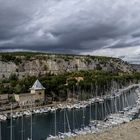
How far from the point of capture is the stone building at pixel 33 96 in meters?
86.1

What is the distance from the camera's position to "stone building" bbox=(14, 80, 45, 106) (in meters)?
86.1

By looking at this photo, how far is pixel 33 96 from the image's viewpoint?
90.9m

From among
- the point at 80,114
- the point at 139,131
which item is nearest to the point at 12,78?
the point at 80,114

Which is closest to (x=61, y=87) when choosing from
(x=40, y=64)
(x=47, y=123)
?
(x=47, y=123)

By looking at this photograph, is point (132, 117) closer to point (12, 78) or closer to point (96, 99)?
point (96, 99)

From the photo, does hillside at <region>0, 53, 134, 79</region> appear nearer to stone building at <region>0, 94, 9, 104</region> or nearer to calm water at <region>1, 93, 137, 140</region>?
stone building at <region>0, 94, 9, 104</region>

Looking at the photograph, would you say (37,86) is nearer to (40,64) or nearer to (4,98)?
(4,98)

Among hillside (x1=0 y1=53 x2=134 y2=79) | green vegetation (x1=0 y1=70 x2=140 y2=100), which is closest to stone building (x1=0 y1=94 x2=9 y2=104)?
green vegetation (x1=0 y1=70 x2=140 y2=100)

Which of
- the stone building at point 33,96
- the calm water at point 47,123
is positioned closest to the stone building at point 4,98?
the stone building at point 33,96

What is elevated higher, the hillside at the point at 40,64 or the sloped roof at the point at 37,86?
the hillside at the point at 40,64

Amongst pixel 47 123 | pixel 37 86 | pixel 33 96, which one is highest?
pixel 37 86

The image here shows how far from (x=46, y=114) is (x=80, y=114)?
7115mm

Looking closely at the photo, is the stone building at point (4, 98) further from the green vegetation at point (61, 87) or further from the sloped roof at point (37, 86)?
the sloped roof at point (37, 86)

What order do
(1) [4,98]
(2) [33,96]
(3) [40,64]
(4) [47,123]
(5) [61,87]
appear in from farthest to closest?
(3) [40,64] → (5) [61,87] → (2) [33,96] → (1) [4,98] → (4) [47,123]
